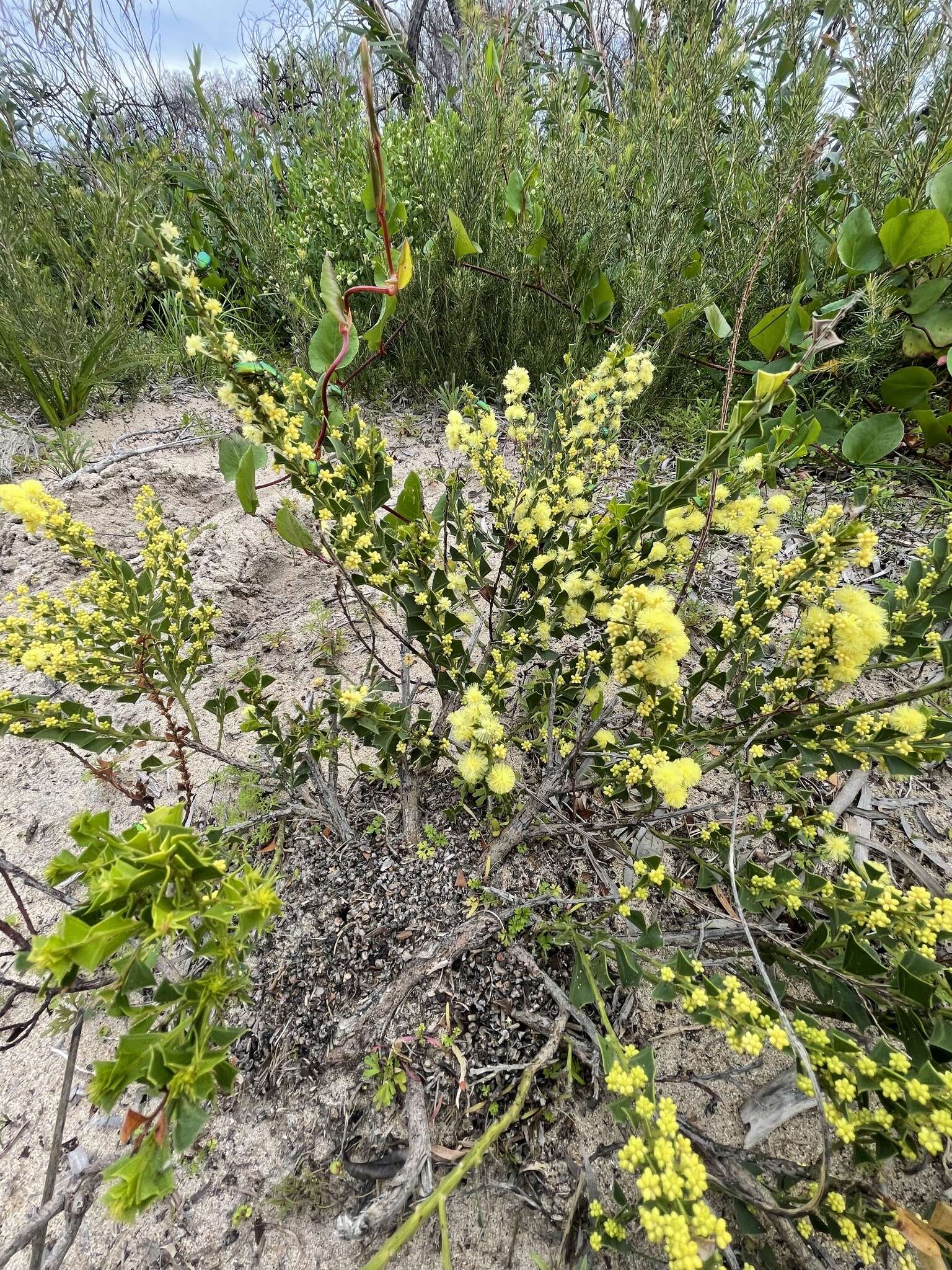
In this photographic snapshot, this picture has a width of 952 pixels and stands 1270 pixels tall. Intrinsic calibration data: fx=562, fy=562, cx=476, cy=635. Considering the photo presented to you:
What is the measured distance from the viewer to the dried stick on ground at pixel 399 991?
1.10m

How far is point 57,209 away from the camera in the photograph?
3396 mm

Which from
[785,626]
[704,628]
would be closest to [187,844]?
[704,628]

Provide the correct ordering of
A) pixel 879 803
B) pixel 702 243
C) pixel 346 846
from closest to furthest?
pixel 346 846 → pixel 879 803 → pixel 702 243

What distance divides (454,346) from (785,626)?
2.02m

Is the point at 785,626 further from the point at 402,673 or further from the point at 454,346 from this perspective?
the point at 454,346

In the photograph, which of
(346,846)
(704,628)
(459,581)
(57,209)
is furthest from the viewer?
(57,209)

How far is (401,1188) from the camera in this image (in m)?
0.88

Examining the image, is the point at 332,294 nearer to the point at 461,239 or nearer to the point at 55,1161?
the point at 55,1161

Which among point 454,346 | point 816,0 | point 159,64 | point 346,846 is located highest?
point 159,64

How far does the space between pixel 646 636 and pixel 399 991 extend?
0.85m

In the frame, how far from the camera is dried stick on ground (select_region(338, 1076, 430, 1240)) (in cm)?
87

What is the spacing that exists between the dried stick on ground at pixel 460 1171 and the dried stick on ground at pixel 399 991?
0.22 meters

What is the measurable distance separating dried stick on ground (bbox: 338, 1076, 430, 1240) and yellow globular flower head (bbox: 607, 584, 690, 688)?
840 millimetres

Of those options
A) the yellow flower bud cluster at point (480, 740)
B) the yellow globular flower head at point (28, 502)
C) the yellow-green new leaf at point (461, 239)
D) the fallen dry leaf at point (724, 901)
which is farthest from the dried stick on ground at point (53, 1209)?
the yellow-green new leaf at point (461, 239)
